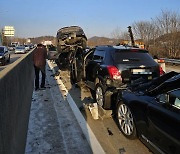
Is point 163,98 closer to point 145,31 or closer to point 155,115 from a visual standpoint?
point 155,115

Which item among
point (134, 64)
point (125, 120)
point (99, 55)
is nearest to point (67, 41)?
point (99, 55)

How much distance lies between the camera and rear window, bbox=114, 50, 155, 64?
23.3 feet

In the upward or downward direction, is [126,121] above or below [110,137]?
above

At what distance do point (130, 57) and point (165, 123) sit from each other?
3670 millimetres

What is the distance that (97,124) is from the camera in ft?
20.4

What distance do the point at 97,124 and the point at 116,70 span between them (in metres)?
1.47

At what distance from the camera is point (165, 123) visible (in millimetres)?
3691

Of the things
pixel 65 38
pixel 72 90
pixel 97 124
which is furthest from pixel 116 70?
pixel 65 38

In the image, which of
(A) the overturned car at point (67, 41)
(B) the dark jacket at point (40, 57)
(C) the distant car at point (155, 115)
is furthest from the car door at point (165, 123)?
(A) the overturned car at point (67, 41)

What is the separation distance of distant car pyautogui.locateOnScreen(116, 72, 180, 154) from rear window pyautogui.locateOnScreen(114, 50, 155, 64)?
1.59m

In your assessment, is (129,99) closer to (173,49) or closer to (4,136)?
(4,136)

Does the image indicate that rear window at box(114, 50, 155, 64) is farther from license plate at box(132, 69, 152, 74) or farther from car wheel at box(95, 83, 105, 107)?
car wheel at box(95, 83, 105, 107)

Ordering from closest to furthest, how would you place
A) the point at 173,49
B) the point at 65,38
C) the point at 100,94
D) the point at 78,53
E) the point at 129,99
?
the point at 129,99 < the point at 100,94 < the point at 78,53 < the point at 65,38 < the point at 173,49

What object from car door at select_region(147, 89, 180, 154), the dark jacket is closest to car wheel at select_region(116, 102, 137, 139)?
car door at select_region(147, 89, 180, 154)
